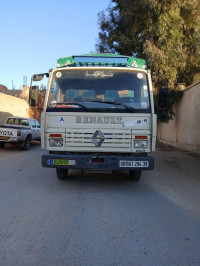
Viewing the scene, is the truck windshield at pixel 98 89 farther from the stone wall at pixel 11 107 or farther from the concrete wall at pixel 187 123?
the stone wall at pixel 11 107

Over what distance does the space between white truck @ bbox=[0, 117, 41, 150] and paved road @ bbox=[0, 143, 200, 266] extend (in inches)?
255

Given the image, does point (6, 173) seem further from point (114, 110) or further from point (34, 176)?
point (114, 110)

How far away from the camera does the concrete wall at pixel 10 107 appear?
1830 cm

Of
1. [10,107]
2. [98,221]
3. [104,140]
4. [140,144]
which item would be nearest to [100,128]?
[104,140]

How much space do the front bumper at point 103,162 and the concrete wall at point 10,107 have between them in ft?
47.0

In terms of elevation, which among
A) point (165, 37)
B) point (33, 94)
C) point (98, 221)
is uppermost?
point (165, 37)

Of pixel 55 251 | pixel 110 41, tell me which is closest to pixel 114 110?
pixel 55 251

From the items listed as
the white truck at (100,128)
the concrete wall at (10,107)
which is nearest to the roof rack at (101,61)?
the white truck at (100,128)

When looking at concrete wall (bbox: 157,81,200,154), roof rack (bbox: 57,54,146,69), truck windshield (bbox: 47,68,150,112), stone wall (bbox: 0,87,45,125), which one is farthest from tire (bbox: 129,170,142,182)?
stone wall (bbox: 0,87,45,125)

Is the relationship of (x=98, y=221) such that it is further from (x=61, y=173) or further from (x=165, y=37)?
(x=165, y=37)

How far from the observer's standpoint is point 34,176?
7004 millimetres

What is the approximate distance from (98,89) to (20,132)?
8248 millimetres

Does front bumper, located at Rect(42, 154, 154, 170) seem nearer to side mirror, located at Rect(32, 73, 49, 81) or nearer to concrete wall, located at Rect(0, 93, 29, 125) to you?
side mirror, located at Rect(32, 73, 49, 81)

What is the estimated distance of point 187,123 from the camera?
1397cm
